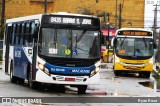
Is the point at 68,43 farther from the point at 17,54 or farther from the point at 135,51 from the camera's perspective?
the point at 135,51

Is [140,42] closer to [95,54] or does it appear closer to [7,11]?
[95,54]

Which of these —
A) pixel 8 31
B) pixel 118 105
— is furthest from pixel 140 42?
pixel 118 105

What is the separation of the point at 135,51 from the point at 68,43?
15223mm

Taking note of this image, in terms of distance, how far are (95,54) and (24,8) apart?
84.7m

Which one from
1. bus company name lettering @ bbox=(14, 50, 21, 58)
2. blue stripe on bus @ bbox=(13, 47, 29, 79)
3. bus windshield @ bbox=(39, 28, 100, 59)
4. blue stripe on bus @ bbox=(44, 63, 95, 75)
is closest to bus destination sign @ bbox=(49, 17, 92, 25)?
bus windshield @ bbox=(39, 28, 100, 59)

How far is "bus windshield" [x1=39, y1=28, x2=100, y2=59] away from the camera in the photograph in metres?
18.0

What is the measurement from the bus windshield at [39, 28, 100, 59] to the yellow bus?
14.6 metres

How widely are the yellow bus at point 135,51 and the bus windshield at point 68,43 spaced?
14.6 m

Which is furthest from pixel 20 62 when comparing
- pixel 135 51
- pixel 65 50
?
pixel 135 51

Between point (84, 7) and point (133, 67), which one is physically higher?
point (84, 7)

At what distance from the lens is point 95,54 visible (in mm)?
18453

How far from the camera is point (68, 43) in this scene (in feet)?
59.8

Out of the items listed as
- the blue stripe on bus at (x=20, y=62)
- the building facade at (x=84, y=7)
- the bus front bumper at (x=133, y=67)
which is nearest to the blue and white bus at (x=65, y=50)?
the blue stripe on bus at (x=20, y=62)

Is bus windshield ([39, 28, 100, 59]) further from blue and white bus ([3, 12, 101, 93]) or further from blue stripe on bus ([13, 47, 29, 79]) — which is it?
blue stripe on bus ([13, 47, 29, 79])
